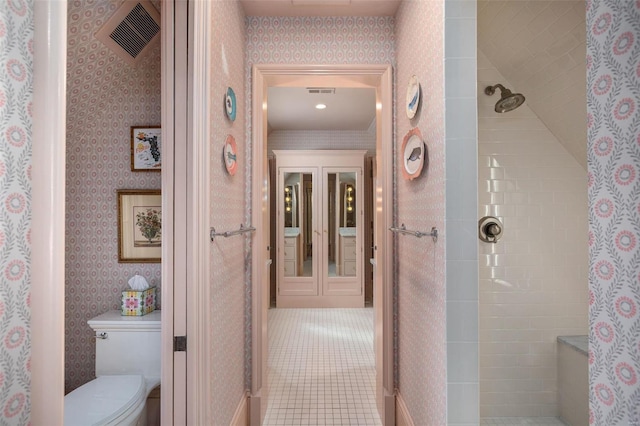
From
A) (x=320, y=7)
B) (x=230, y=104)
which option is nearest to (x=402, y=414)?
(x=230, y=104)

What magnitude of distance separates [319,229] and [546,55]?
352cm

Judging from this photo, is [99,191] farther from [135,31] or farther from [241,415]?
[241,415]

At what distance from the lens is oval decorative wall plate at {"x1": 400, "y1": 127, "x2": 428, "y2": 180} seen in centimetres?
163

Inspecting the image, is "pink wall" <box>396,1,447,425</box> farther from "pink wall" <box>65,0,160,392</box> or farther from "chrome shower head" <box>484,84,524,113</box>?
"pink wall" <box>65,0,160,392</box>

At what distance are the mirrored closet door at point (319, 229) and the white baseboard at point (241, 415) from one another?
110 inches

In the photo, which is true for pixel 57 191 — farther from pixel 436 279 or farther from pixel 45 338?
pixel 436 279

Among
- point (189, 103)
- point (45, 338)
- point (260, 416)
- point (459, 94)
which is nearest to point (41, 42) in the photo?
point (45, 338)

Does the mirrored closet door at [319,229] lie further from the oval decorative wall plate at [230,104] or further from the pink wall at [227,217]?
the oval decorative wall plate at [230,104]

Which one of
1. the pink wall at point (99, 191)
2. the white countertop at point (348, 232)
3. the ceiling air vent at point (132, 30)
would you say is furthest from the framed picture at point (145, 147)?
the white countertop at point (348, 232)

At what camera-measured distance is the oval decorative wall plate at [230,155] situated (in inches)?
67.1

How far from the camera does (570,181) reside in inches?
83.0

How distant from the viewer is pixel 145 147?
203cm

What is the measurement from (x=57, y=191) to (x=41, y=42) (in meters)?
0.24

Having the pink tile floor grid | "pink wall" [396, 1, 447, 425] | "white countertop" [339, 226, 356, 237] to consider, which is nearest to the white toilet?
the pink tile floor grid
